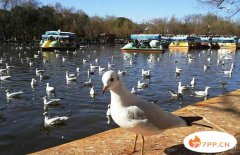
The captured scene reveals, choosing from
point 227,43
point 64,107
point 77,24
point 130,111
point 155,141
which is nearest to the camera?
point 130,111

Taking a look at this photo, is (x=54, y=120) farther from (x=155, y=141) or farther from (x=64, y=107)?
(x=155, y=141)

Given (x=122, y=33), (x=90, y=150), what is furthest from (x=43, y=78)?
(x=122, y=33)

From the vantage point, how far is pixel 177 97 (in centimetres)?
1727

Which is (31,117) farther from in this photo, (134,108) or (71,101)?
(134,108)

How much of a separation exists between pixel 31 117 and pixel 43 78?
10819 millimetres

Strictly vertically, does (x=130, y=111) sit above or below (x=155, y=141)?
above

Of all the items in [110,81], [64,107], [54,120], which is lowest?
[64,107]

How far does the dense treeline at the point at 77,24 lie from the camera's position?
289ft

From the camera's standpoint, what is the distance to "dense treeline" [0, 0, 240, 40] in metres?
88.2

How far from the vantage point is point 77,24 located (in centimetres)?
10362

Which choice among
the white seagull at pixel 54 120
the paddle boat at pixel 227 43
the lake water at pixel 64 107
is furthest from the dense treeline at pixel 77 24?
the white seagull at pixel 54 120

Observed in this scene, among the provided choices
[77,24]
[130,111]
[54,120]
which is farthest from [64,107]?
[77,24]

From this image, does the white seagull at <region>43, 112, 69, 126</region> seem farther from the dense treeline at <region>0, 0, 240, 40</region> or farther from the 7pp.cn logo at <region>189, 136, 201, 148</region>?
the dense treeline at <region>0, 0, 240, 40</region>

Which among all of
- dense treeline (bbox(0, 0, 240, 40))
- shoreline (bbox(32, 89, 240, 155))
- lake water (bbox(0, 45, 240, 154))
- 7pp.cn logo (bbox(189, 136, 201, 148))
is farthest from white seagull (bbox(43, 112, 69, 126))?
dense treeline (bbox(0, 0, 240, 40))
